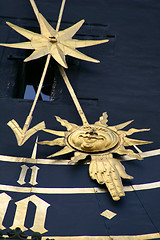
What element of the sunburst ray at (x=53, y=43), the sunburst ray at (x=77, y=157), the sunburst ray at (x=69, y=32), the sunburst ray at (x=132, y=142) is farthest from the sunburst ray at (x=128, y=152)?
the sunburst ray at (x=69, y=32)

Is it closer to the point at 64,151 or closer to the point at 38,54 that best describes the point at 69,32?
the point at 38,54

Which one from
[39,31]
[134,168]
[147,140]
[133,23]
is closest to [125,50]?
[133,23]

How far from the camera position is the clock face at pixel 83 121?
4.71 m

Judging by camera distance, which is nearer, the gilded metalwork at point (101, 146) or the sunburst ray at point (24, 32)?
the gilded metalwork at point (101, 146)

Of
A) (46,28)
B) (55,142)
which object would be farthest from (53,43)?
(55,142)

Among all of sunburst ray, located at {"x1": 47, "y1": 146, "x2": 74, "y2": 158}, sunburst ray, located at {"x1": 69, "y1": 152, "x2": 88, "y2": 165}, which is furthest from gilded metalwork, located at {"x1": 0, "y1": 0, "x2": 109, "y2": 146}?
sunburst ray, located at {"x1": 69, "y1": 152, "x2": 88, "y2": 165}

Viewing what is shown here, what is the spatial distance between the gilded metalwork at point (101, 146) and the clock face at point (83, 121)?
0.04 ft

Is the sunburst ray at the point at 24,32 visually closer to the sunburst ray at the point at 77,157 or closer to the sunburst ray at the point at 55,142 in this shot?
the sunburst ray at the point at 55,142

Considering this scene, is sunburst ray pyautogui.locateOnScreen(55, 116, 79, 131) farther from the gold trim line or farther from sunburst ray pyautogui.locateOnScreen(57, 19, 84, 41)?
sunburst ray pyautogui.locateOnScreen(57, 19, 84, 41)

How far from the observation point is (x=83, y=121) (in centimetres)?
584

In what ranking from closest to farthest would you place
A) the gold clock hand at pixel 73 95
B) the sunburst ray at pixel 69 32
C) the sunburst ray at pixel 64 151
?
the sunburst ray at pixel 64 151 → the gold clock hand at pixel 73 95 → the sunburst ray at pixel 69 32

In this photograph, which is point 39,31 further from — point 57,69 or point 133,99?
point 133,99

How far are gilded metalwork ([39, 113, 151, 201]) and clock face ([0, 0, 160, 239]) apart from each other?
0.01 metres

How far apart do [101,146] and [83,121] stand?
21.3 inches
